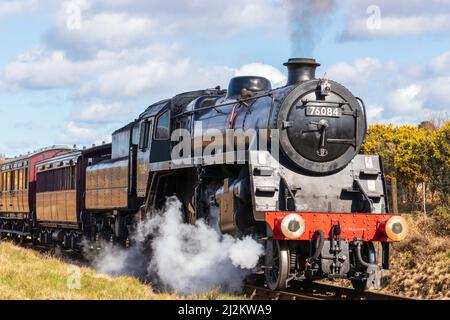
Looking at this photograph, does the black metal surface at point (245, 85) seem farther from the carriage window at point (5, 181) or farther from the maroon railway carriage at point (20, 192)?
the carriage window at point (5, 181)

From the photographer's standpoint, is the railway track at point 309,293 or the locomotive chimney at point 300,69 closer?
the railway track at point 309,293

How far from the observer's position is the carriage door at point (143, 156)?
15.9 metres

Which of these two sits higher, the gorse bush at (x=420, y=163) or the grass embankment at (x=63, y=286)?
the gorse bush at (x=420, y=163)

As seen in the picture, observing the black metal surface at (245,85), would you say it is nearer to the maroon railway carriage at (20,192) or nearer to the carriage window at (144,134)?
the carriage window at (144,134)

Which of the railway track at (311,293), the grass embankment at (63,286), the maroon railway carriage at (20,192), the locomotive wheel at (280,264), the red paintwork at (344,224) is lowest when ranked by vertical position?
the railway track at (311,293)

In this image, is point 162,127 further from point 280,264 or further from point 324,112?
point 280,264

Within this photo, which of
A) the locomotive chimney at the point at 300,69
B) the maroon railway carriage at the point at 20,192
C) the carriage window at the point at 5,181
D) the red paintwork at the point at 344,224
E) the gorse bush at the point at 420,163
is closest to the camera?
the red paintwork at the point at 344,224

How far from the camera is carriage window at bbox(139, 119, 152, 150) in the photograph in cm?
1625

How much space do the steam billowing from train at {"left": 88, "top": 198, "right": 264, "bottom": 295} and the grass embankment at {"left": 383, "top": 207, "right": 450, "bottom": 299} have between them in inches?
113

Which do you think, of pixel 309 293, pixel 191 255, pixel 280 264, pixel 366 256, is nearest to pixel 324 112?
pixel 366 256

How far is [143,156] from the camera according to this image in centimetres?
1622

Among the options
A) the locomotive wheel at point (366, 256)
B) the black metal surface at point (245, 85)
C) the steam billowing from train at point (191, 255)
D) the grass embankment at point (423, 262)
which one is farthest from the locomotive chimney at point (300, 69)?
the grass embankment at point (423, 262)

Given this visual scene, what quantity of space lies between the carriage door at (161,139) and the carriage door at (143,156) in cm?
17

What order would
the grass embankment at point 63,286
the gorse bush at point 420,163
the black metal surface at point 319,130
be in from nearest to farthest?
the grass embankment at point 63,286, the black metal surface at point 319,130, the gorse bush at point 420,163
